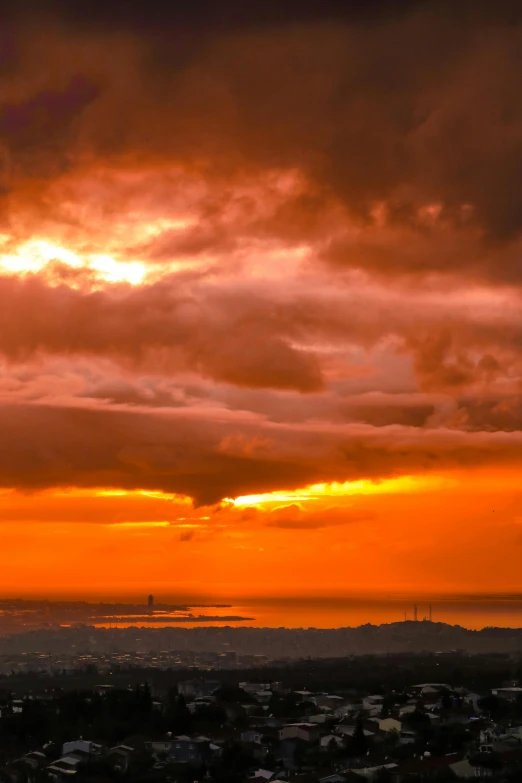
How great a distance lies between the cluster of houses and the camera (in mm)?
42094

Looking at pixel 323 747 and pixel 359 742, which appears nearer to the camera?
pixel 359 742

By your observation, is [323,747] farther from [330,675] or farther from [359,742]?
[330,675]

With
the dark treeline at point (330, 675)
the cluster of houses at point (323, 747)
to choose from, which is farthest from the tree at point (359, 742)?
the dark treeline at point (330, 675)

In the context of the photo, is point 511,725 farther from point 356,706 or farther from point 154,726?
point 154,726

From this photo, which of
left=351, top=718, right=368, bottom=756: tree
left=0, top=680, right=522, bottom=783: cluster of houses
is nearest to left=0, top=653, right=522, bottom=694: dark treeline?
left=0, top=680, right=522, bottom=783: cluster of houses

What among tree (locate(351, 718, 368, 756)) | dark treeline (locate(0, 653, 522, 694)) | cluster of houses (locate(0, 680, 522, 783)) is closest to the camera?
cluster of houses (locate(0, 680, 522, 783))

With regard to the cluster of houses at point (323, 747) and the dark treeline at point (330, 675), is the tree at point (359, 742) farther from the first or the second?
the dark treeline at point (330, 675)

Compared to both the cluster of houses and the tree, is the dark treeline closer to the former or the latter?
the cluster of houses

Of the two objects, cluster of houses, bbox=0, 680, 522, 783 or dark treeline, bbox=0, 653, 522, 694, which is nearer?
cluster of houses, bbox=0, 680, 522, 783

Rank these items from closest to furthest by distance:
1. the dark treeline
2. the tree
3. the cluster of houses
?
1. the cluster of houses
2. the tree
3. the dark treeline

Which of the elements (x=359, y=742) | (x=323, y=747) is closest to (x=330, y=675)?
(x=323, y=747)

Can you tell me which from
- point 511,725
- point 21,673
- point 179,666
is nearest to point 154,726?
point 511,725

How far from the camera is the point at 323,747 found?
4966 centimetres

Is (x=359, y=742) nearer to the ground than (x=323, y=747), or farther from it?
farther from it
